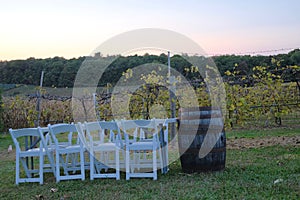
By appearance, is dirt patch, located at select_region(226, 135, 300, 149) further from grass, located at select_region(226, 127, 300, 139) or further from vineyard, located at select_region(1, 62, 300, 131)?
vineyard, located at select_region(1, 62, 300, 131)

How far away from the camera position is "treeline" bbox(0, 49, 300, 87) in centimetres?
1126

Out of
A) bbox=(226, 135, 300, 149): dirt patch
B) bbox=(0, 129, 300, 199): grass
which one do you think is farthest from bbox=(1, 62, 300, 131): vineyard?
bbox=(0, 129, 300, 199): grass

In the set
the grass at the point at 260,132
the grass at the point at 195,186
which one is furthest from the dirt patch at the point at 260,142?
the grass at the point at 195,186

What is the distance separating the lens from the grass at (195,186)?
3.81 m

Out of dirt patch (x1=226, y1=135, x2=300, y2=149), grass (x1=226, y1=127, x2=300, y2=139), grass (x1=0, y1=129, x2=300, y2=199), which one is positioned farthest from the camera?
grass (x1=226, y1=127, x2=300, y2=139)

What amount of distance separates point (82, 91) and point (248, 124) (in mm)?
5271

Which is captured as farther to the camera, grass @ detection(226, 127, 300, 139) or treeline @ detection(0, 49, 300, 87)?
treeline @ detection(0, 49, 300, 87)

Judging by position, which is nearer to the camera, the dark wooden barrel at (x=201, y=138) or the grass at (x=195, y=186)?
the grass at (x=195, y=186)

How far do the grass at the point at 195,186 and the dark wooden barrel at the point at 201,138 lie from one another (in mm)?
156

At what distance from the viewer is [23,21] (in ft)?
34.7

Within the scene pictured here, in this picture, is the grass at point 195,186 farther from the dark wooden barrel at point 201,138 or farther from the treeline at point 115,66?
the treeline at point 115,66

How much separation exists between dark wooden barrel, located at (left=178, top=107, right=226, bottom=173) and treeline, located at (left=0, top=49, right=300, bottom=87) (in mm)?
5735

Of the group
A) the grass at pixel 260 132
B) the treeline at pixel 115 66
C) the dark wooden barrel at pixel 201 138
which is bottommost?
the grass at pixel 260 132

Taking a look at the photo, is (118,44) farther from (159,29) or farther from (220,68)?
(220,68)
